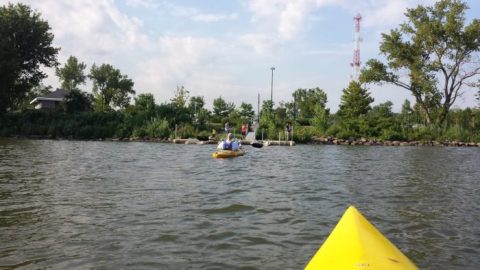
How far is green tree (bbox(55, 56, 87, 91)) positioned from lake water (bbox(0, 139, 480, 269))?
264ft

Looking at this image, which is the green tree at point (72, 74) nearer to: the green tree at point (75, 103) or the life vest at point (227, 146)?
the green tree at point (75, 103)

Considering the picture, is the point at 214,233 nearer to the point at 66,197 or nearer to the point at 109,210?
the point at 109,210

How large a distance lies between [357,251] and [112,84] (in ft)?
271

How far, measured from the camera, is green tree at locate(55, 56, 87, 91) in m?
92.1

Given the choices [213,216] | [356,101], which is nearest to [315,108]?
[356,101]

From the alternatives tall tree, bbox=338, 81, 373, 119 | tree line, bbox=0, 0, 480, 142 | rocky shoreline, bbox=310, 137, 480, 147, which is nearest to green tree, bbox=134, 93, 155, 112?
tree line, bbox=0, 0, 480, 142

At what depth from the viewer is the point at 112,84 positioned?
8250 cm

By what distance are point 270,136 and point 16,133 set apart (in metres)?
25.0

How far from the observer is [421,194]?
41.1 feet

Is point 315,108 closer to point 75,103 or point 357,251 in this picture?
point 75,103

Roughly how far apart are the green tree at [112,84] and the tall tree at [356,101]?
121ft

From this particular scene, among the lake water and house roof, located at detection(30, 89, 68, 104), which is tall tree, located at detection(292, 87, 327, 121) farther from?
the lake water

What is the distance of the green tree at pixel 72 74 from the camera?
92125mm

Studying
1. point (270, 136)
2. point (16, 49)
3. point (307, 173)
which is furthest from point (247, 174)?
point (16, 49)
